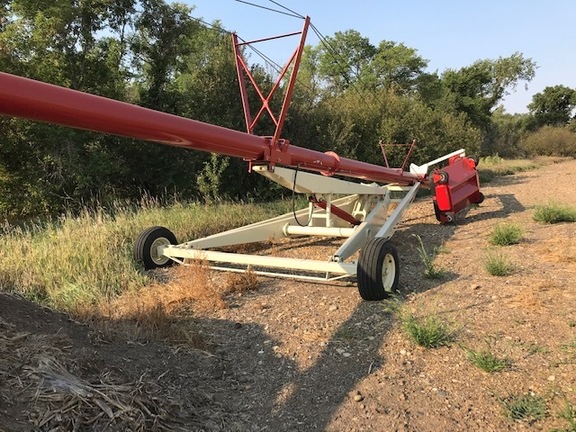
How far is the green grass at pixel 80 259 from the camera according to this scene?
518 centimetres

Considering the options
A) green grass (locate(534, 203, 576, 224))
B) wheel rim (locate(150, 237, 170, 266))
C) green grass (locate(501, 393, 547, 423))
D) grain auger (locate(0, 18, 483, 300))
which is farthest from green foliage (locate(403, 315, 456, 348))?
green grass (locate(534, 203, 576, 224))

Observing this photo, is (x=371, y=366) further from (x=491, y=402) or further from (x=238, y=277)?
(x=238, y=277)

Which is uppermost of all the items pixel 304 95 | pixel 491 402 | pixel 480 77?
pixel 480 77

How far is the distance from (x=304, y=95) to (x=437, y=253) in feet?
34.5

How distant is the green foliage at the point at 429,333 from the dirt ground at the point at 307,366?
78 mm

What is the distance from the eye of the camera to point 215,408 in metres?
3.02

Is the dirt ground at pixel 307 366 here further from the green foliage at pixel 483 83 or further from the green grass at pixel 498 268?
the green foliage at pixel 483 83

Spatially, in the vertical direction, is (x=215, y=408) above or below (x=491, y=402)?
below

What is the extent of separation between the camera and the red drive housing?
9.38m

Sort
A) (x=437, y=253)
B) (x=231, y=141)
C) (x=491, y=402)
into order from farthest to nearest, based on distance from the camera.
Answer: (x=437, y=253), (x=231, y=141), (x=491, y=402)

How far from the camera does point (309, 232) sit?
21.8ft

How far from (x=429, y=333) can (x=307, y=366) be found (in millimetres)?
1009

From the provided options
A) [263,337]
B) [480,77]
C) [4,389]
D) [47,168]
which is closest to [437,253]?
[263,337]

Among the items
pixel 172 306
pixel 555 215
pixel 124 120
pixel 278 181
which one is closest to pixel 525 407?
pixel 124 120
